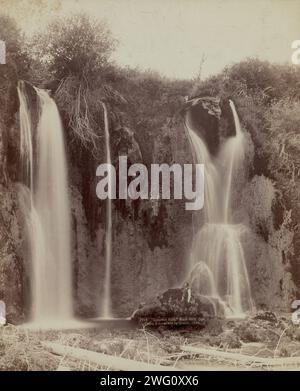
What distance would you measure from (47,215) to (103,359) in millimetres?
1006

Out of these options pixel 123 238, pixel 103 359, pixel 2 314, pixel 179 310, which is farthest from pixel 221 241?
pixel 2 314

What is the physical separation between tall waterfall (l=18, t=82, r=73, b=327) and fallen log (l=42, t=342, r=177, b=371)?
16 cm

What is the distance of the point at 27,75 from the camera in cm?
374

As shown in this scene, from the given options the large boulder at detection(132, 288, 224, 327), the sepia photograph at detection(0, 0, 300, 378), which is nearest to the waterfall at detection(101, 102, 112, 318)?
the sepia photograph at detection(0, 0, 300, 378)

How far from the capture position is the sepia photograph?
366 cm

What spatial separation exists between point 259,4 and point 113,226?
180cm

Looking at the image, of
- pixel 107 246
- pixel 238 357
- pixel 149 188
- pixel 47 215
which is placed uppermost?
pixel 149 188

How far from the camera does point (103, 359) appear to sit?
3617 millimetres

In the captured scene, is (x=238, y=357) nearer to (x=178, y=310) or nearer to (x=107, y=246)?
(x=178, y=310)

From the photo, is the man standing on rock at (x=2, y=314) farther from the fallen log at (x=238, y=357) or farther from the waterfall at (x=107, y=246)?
the fallen log at (x=238, y=357)

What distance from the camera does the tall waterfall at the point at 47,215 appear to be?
Answer: 3672mm

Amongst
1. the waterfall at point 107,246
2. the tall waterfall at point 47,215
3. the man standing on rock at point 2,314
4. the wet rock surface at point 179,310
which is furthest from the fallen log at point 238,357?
the man standing on rock at point 2,314

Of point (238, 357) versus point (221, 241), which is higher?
point (221, 241)
